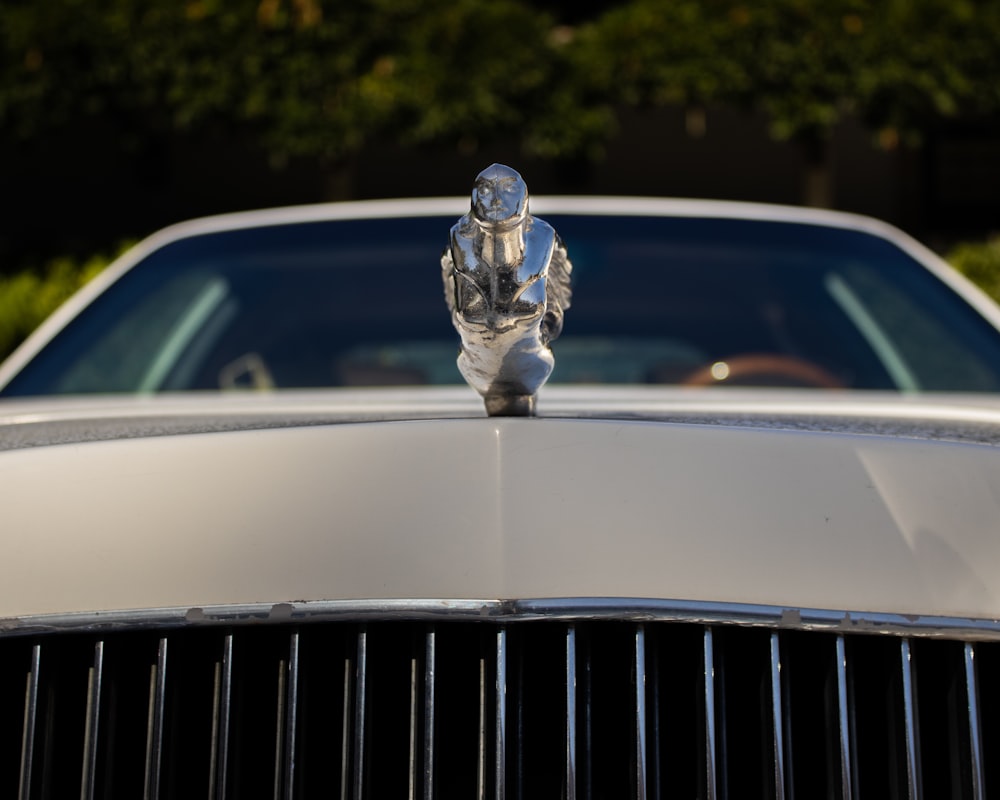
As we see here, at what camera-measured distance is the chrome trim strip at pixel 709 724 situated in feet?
3.82

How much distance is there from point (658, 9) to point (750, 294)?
7487 mm

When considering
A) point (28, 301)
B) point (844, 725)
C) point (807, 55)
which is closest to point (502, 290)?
point (844, 725)

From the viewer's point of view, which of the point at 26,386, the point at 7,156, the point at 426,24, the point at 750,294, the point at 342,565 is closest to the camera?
the point at 342,565

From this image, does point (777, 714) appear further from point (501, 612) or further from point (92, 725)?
point (92, 725)

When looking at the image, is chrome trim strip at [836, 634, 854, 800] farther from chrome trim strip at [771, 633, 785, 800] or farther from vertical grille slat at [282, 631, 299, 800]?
vertical grille slat at [282, 631, 299, 800]

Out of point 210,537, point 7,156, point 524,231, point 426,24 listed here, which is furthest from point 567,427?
point 7,156

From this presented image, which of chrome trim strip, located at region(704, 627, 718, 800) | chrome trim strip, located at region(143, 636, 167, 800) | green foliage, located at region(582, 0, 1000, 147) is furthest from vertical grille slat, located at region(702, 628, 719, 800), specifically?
green foliage, located at region(582, 0, 1000, 147)

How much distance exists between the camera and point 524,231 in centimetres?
121

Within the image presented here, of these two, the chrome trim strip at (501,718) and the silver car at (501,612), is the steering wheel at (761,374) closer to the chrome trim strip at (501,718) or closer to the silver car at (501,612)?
the silver car at (501,612)

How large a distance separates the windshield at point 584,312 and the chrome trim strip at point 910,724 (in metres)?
1.46

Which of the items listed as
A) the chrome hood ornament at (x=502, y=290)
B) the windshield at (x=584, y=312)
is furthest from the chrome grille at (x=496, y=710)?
the windshield at (x=584, y=312)

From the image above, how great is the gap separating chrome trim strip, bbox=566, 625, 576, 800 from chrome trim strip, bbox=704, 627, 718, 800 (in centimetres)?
13

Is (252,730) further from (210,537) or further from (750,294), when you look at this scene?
(750,294)

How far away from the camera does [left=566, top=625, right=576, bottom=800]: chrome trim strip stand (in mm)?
1147
